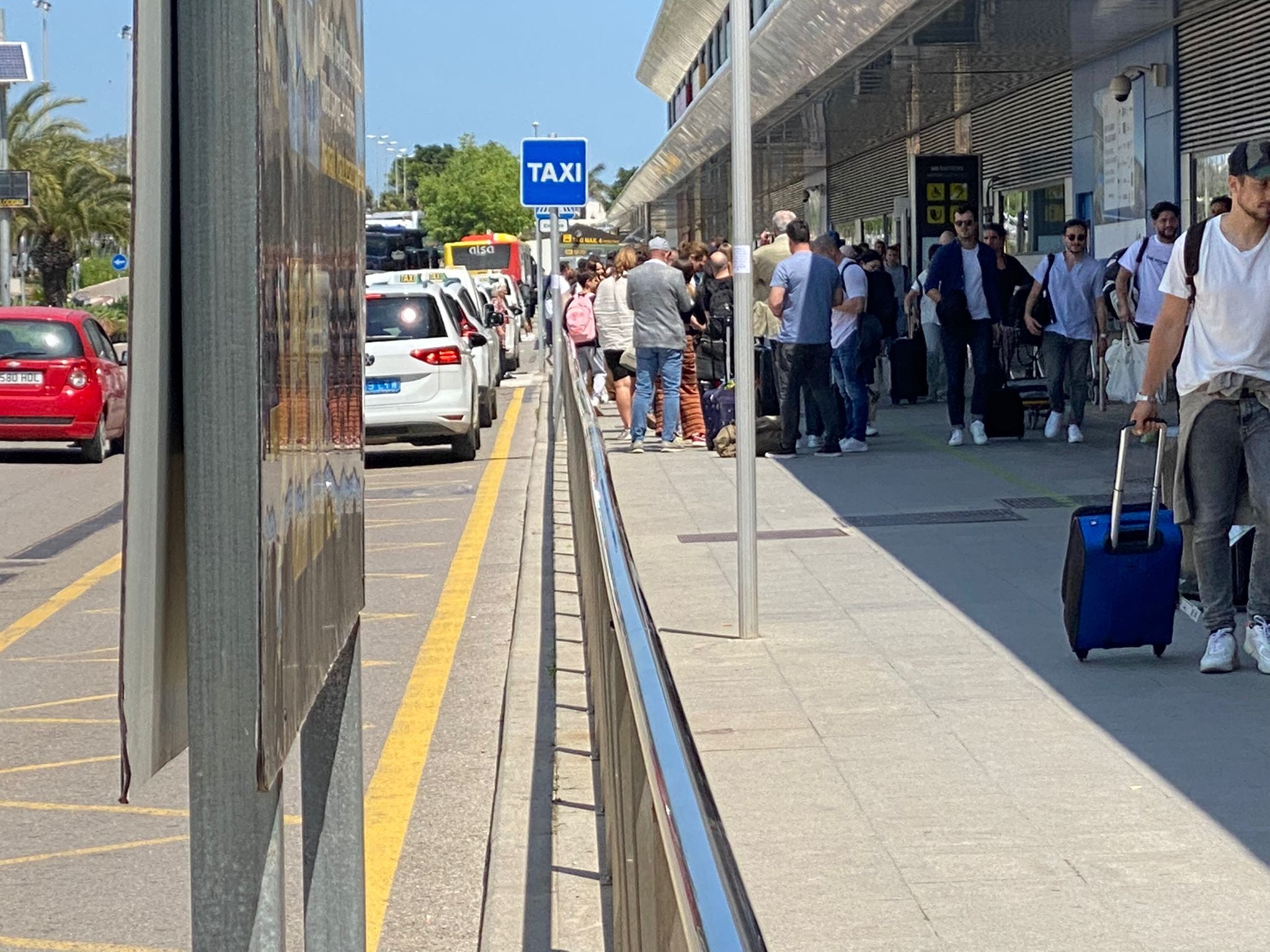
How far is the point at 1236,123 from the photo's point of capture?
1711cm

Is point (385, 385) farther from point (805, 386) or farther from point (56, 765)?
point (56, 765)

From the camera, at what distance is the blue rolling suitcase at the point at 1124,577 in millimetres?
7234

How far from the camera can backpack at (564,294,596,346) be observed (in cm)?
2333

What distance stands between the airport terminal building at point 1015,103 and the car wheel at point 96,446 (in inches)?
319

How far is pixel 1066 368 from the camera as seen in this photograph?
16391 millimetres

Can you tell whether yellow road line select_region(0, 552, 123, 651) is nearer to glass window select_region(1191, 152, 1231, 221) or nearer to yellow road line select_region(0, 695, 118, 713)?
yellow road line select_region(0, 695, 118, 713)

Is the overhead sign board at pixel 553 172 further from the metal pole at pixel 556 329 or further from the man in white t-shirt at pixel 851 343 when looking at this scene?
the man in white t-shirt at pixel 851 343

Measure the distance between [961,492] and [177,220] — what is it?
39.0 feet

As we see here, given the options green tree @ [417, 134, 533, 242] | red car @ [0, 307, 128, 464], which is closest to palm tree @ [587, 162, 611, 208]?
green tree @ [417, 134, 533, 242]

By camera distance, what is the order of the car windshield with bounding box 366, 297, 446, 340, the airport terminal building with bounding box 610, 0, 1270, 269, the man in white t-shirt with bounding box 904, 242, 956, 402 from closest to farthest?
the airport terminal building with bounding box 610, 0, 1270, 269 < the car windshield with bounding box 366, 297, 446, 340 < the man in white t-shirt with bounding box 904, 242, 956, 402

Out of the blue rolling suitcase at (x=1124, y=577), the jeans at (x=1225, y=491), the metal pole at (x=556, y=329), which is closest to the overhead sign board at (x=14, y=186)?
the metal pole at (x=556, y=329)

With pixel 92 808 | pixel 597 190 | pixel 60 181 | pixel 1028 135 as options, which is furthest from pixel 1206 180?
pixel 597 190

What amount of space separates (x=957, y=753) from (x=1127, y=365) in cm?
1015

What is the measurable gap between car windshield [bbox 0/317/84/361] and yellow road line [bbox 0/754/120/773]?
13.4 metres
